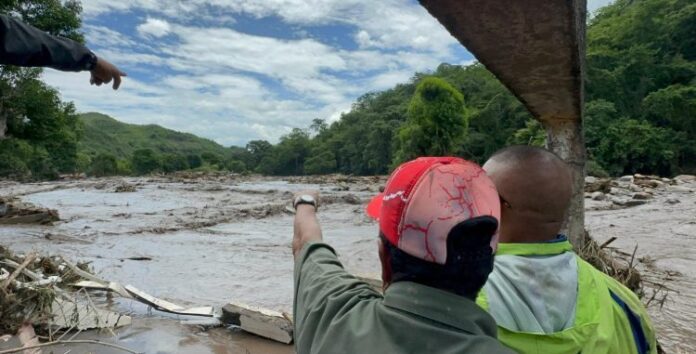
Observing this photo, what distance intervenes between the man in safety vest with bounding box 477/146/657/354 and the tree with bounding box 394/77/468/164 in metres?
34.6

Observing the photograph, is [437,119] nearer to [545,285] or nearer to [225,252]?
[225,252]

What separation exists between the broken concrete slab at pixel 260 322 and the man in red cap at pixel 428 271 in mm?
3415

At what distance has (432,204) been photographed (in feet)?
3.39

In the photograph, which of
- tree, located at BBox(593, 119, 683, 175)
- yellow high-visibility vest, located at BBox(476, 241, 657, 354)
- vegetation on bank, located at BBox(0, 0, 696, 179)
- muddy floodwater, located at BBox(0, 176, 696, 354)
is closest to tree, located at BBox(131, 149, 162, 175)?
vegetation on bank, located at BBox(0, 0, 696, 179)

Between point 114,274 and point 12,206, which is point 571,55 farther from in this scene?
point 12,206

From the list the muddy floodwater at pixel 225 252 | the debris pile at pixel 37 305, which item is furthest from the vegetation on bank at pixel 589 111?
the debris pile at pixel 37 305

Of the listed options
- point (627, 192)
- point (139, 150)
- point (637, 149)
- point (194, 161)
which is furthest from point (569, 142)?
point (194, 161)

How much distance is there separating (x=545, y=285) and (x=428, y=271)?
0.54m

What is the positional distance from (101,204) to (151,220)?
6047 mm

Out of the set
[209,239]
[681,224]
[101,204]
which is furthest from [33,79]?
[681,224]

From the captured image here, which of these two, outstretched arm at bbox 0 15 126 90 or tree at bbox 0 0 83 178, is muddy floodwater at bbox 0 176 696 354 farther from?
tree at bbox 0 0 83 178

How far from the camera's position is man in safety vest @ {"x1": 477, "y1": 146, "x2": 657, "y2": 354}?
1.34m

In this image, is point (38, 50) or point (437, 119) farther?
point (437, 119)

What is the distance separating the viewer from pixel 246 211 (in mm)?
15930
